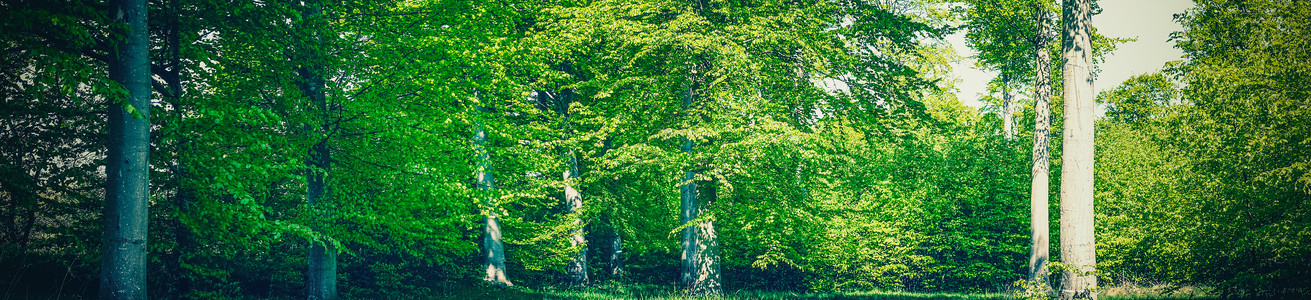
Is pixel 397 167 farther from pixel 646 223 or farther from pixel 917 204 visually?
pixel 917 204

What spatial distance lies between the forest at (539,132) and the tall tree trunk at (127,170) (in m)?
0.03

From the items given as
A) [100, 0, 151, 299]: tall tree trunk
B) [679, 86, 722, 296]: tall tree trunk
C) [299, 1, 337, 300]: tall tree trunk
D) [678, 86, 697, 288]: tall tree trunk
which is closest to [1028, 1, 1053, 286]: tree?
[679, 86, 722, 296]: tall tree trunk

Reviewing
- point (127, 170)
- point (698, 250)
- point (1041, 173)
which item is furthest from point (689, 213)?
point (127, 170)

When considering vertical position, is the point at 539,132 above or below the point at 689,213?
above

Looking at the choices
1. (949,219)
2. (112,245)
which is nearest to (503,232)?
(112,245)

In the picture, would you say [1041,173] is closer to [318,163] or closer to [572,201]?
[572,201]

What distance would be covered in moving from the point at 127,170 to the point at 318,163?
5.30m

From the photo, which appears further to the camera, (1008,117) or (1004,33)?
(1008,117)

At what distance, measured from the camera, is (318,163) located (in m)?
12.8

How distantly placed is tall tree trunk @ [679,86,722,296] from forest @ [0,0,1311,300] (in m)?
0.07

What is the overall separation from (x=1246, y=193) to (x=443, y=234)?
56.5 ft

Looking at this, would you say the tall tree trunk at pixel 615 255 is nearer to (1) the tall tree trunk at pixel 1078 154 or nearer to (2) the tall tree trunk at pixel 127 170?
(1) the tall tree trunk at pixel 1078 154

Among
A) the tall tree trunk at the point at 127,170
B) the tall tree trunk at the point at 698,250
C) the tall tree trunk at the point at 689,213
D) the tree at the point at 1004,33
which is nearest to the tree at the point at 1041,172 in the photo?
the tree at the point at 1004,33

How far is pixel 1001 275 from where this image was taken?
2592 centimetres
